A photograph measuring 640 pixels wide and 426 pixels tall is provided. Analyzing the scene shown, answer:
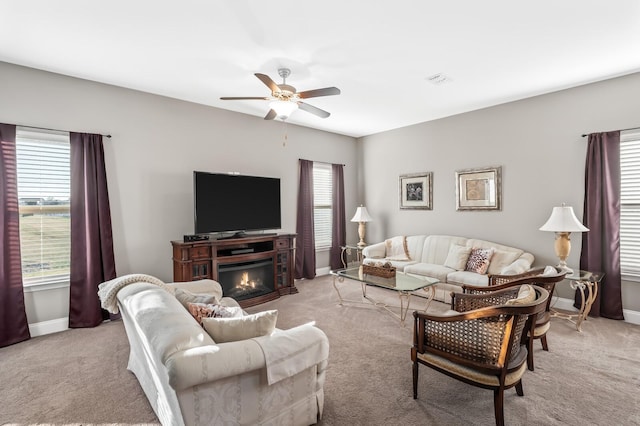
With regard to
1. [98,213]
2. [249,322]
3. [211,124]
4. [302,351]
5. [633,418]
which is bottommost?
[633,418]

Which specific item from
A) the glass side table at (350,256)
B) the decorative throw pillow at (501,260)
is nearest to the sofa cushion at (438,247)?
the decorative throw pillow at (501,260)

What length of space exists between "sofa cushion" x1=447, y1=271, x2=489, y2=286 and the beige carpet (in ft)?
2.80

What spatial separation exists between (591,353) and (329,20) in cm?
379

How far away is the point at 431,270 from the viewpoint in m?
4.61

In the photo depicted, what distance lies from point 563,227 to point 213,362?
3.98 metres

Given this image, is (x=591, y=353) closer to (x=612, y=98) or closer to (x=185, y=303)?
(x=612, y=98)

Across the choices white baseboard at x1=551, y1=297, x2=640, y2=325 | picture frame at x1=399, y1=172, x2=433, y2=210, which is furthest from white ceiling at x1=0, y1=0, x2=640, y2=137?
white baseboard at x1=551, y1=297, x2=640, y2=325

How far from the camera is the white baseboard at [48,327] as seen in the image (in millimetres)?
3420

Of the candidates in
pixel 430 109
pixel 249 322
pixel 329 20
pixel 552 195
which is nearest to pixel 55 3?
pixel 329 20

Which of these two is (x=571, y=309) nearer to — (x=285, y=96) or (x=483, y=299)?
(x=483, y=299)

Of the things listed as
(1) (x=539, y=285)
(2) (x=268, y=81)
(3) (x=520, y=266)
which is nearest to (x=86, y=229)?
(2) (x=268, y=81)

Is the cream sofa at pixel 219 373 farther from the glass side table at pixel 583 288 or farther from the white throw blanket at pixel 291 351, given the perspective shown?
the glass side table at pixel 583 288

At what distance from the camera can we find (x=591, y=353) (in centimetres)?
290

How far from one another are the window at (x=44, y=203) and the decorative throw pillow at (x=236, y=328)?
2901 mm
